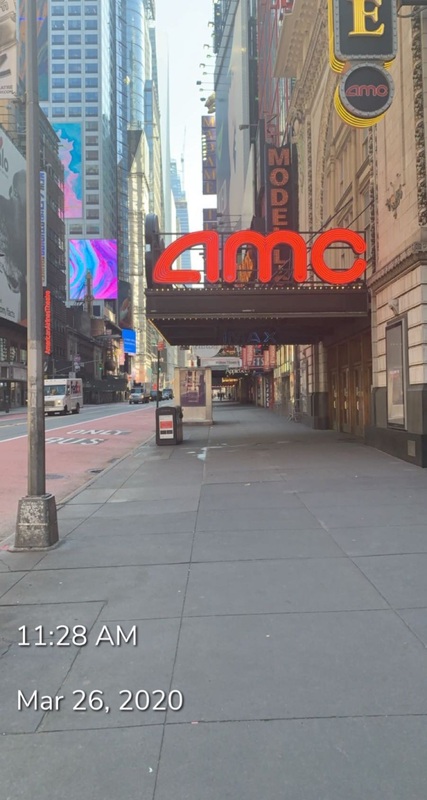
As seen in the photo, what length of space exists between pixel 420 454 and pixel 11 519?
7.70m

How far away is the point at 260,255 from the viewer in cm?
1436

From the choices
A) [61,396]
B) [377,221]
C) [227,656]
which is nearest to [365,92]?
[377,221]

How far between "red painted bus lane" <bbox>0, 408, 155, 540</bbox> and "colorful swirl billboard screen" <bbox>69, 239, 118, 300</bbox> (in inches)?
3973

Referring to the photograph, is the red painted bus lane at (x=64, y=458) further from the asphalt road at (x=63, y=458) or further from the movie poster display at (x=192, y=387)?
the movie poster display at (x=192, y=387)

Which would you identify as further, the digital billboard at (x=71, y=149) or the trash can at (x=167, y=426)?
the digital billboard at (x=71, y=149)

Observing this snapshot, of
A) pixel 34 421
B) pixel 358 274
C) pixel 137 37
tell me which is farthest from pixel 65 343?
pixel 137 37

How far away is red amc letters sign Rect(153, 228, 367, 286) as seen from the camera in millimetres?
14078

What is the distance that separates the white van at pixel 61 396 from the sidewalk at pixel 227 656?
3555 centimetres

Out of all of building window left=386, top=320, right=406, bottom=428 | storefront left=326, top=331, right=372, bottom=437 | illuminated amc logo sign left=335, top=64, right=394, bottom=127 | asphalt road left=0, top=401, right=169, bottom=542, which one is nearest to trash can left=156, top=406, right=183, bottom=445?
asphalt road left=0, top=401, right=169, bottom=542

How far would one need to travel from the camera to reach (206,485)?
10203 millimetres

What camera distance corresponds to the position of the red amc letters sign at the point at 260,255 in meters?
14.1

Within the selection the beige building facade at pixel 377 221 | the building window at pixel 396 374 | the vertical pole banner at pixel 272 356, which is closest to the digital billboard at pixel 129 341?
the vertical pole banner at pixel 272 356

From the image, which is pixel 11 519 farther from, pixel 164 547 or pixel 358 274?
pixel 358 274

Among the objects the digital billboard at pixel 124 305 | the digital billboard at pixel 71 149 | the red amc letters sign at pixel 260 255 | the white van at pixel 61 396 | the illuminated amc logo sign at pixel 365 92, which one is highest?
the digital billboard at pixel 71 149
